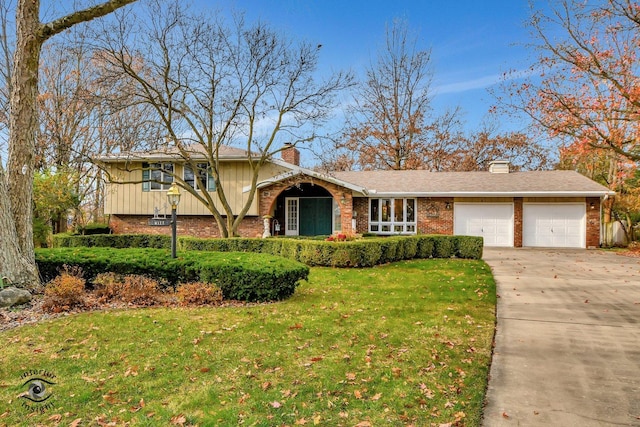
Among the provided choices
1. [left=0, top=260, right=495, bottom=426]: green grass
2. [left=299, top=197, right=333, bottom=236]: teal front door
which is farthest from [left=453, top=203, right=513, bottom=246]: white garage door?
[left=0, top=260, right=495, bottom=426]: green grass

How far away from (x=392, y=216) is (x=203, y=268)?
12678mm

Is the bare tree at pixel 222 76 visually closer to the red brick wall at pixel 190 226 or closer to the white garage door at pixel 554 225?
the red brick wall at pixel 190 226

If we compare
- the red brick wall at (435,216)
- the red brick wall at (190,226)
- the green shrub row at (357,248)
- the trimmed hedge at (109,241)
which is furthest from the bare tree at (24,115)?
the red brick wall at (435,216)

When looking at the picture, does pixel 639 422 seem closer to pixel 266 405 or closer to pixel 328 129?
pixel 266 405

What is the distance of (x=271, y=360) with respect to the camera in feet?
13.5

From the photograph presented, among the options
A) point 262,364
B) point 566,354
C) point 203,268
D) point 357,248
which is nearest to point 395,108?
point 357,248

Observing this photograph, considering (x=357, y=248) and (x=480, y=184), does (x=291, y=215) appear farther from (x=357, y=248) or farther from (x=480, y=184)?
(x=480, y=184)

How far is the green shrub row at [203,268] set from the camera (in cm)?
655

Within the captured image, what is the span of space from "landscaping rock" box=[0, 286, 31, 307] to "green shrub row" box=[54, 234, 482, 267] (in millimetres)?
4756

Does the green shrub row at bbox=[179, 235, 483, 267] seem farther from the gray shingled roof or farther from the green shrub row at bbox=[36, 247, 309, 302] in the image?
the gray shingled roof

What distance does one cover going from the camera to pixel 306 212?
1912 centimetres

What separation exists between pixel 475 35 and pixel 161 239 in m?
15.3

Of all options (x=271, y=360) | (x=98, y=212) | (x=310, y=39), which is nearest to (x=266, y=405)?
(x=271, y=360)

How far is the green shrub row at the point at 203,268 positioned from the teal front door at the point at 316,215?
1104 centimetres
